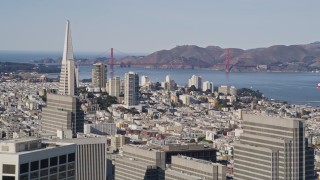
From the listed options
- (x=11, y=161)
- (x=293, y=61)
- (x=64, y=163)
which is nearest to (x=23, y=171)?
(x=11, y=161)

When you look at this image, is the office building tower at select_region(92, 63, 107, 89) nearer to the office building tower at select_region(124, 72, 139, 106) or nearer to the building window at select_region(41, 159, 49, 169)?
the office building tower at select_region(124, 72, 139, 106)

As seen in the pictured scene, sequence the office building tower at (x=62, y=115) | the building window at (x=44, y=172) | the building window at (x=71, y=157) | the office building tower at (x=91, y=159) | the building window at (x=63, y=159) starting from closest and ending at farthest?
the building window at (x=44, y=172), the building window at (x=63, y=159), the building window at (x=71, y=157), the office building tower at (x=91, y=159), the office building tower at (x=62, y=115)

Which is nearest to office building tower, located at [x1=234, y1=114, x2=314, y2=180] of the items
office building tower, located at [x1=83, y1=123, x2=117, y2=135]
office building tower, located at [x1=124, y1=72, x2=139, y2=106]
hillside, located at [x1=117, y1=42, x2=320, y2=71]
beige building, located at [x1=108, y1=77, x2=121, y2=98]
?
office building tower, located at [x1=83, y1=123, x2=117, y2=135]

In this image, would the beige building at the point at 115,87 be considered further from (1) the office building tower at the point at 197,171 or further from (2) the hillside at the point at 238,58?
(2) the hillside at the point at 238,58

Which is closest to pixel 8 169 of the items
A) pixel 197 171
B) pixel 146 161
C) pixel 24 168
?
pixel 24 168

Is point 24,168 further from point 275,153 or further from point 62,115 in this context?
point 62,115

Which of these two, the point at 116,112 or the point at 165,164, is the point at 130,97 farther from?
the point at 165,164

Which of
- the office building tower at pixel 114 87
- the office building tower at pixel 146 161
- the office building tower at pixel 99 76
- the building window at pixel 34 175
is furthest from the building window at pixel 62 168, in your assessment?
the office building tower at pixel 99 76
